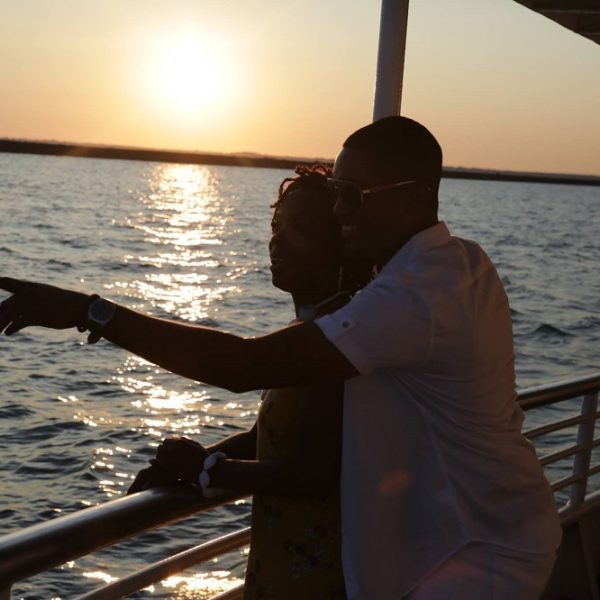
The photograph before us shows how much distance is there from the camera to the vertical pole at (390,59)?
3.30 meters

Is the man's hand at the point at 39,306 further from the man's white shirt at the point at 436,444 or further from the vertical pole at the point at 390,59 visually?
the vertical pole at the point at 390,59

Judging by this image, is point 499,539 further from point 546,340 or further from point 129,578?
point 546,340

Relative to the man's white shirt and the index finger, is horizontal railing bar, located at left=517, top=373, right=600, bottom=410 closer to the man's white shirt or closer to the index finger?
the man's white shirt

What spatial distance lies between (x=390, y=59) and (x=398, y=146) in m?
1.52

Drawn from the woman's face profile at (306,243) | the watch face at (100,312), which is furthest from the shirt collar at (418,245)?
the watch face at (100,312)

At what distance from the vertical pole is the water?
6077 millimetres

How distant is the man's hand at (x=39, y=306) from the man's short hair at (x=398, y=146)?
1.78ft

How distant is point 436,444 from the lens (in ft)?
5.98

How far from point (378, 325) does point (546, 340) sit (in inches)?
953

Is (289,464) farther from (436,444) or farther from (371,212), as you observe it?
(371,212)

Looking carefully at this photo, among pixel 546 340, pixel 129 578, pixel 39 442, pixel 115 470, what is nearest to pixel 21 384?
pixel 39 442

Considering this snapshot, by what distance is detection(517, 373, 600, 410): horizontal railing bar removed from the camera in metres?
3.15

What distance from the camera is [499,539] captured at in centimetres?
186

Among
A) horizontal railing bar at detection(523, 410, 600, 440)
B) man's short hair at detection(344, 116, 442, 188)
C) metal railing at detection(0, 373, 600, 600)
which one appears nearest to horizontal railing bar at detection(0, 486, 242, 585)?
metal railing at detection(0, 373, 600, 600)
